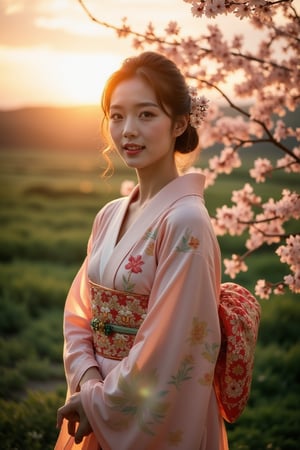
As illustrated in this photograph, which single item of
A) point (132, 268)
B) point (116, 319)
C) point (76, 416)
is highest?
point (132, 268)

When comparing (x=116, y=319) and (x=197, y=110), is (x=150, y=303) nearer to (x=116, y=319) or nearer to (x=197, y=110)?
(x=116, y=319)

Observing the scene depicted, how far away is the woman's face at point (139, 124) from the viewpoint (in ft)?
6.66

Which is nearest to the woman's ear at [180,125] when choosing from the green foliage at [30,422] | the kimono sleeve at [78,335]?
the kimono sleeve at [78,335]

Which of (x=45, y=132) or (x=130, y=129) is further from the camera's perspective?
(x=45, y=132)

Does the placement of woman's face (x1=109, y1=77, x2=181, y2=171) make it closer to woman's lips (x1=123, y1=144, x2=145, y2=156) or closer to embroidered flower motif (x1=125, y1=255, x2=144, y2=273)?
woman's lips (x1=123, y1=144, x2=145, y2=156)

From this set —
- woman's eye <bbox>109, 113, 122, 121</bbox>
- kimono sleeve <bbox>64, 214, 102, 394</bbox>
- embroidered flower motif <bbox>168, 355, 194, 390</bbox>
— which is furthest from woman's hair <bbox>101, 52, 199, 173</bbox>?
embroidered flower motif <bbox>168, 355, 194, 390</bbox>

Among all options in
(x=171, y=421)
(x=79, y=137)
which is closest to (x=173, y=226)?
(x=171, y=421)

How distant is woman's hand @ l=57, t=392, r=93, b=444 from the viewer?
189 cm

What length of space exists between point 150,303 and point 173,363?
0.22m

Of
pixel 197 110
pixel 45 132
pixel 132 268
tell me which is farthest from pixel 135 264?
pixel 45 132

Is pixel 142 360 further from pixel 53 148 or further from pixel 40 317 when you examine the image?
pixel 53 148

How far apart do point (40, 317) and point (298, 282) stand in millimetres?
4683

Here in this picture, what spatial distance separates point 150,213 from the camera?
2051mm

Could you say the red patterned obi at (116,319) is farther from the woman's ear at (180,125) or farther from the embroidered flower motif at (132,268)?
the woman's ear at (180,125)
